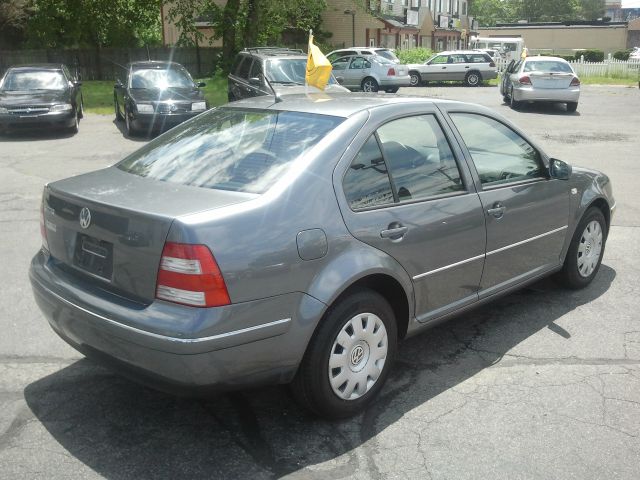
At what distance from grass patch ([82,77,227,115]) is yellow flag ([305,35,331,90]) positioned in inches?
607

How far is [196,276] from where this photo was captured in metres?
2.99

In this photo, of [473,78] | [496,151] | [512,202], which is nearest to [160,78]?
[496,151]

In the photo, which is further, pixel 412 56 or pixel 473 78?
pixel 412 56

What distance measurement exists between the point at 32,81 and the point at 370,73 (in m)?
13.9

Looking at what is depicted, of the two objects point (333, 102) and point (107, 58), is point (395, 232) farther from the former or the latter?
point (107, 58)

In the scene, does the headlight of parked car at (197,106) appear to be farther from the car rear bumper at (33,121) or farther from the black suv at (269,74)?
the car rear bumper at (33,121)

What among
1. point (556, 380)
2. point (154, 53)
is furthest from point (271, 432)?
point (154, 53)

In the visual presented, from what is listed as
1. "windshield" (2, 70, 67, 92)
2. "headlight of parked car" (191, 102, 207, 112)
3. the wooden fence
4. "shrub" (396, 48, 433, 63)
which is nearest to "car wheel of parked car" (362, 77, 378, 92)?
the wooden fence

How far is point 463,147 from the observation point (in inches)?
169

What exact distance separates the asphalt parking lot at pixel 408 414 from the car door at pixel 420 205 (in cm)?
52

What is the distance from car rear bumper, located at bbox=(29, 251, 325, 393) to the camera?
2984 millimetres

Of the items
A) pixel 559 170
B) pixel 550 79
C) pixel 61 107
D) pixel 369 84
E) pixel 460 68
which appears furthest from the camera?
pixel 460 68

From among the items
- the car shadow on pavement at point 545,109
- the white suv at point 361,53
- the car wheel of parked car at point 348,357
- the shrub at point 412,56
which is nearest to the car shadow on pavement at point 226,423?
the car wheel of parked car at point 348,357

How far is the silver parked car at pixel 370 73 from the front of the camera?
86.2ft
